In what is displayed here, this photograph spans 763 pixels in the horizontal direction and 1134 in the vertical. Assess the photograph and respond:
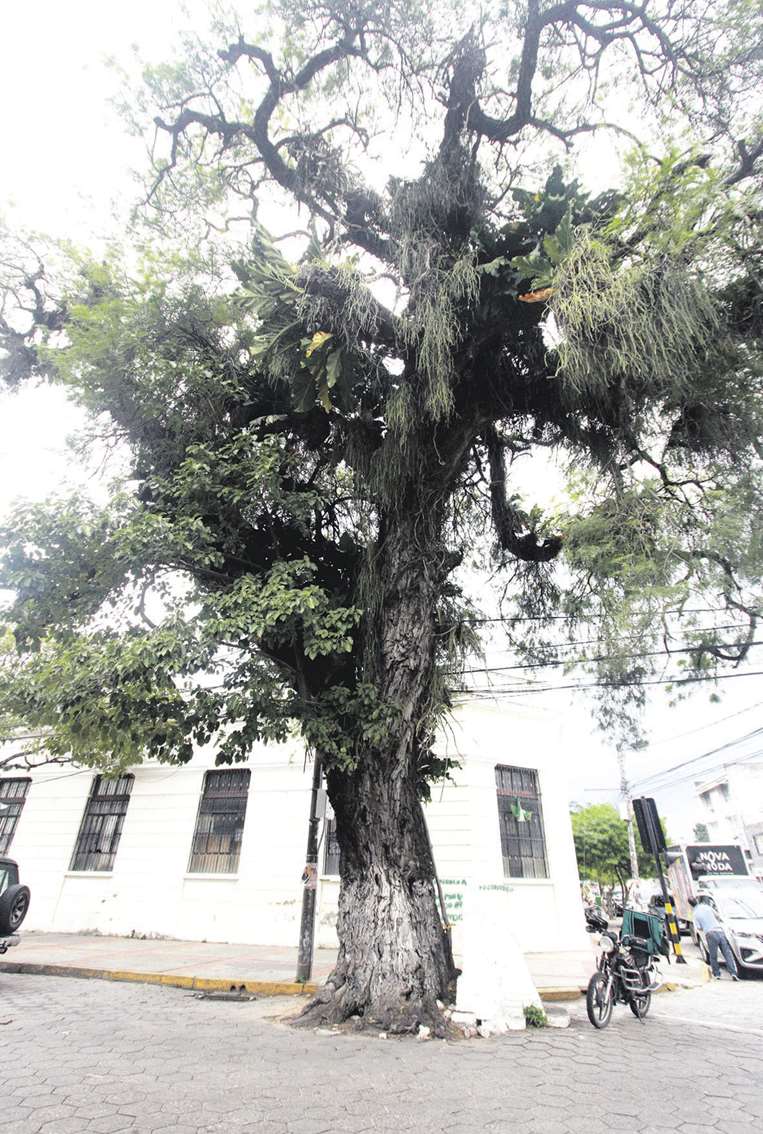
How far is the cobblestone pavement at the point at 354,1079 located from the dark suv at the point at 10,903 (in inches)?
92.9

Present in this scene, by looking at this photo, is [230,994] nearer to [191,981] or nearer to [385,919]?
[191,981]

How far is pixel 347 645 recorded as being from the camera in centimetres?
515

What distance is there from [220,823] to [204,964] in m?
3.48

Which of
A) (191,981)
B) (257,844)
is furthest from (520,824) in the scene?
(191,981)

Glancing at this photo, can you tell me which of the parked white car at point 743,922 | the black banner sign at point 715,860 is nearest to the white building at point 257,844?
the parked white car at point 743,922

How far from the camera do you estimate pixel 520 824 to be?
11008 mm

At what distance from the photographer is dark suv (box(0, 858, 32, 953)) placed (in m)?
7.38

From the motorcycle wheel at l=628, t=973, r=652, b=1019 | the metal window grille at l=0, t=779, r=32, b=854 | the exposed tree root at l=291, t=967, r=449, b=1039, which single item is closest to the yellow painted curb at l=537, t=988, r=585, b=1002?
the motorcycle wheel at l=628, t=973, r=652, b=1019

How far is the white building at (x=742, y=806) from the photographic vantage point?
33.1 meters

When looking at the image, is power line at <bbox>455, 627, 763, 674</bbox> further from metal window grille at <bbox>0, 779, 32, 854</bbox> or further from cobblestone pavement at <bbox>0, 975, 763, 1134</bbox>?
metal window grille at <bbox>0, 779, 32, 854</bbox>

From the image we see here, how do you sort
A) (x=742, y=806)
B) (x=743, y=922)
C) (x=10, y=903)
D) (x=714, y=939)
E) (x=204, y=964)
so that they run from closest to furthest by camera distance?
1. (x=10, y=903)
2. (x=204, y=964)
3. (x=714, y=939)
4. (x=743, y=922)
5. (x=742, y=806)

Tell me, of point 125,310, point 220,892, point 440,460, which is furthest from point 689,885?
point 125,310

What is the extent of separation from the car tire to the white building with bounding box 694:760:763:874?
32310 mm

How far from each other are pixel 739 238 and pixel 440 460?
313 centimetres
